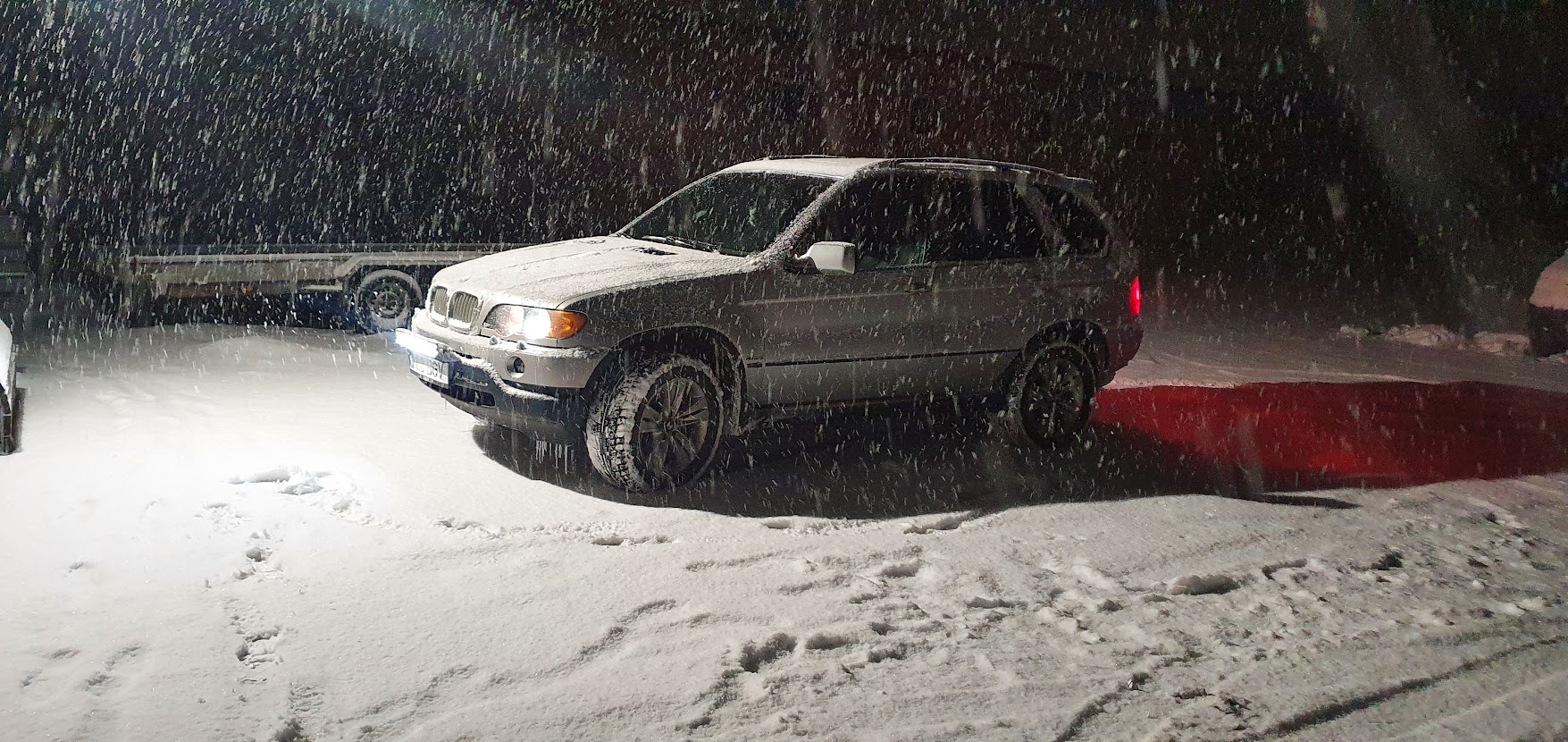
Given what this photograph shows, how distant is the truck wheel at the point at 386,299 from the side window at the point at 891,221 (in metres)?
5.72

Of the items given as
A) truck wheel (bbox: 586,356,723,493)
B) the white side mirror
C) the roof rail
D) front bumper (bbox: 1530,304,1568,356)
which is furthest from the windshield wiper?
front bumper (bbox: 1530,304,1568,356)

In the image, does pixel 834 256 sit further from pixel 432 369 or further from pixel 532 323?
pixel 432 369

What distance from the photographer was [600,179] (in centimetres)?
1912

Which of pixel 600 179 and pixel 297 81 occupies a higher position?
pixel 297 81

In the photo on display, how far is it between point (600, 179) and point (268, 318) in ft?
26.5

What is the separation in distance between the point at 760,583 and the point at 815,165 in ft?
10.3

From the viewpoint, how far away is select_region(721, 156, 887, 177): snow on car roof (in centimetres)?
696

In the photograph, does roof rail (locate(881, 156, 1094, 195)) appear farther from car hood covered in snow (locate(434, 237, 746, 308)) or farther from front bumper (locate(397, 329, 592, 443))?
front bumper (locate(397, 329, 592, 443))

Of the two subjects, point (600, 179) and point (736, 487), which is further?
point (600, 179)

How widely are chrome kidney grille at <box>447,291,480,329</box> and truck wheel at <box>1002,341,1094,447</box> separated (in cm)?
317

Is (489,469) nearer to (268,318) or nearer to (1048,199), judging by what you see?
(1048,199)

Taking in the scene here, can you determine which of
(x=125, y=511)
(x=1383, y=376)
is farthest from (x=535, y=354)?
(x=1383, y=376)

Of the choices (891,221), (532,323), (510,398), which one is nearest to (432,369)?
(510,398)

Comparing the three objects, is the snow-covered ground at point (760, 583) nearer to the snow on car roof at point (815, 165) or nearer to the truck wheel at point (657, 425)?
the truck wheel at point (657, 425)
